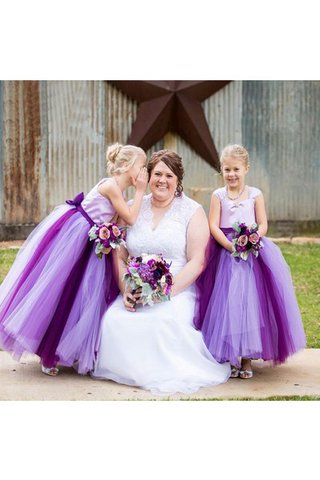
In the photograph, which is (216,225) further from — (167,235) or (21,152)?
(21,152)

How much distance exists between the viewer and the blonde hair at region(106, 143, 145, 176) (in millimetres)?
5137

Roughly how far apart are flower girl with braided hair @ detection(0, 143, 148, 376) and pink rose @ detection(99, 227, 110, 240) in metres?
0.07

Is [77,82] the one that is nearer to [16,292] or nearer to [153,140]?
[153,140]

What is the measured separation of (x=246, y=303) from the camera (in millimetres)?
4965

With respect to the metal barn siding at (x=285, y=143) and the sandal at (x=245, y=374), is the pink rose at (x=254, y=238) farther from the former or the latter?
the metal barn siding at (x=285, y=143)

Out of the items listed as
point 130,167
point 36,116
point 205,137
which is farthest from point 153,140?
point 130,167

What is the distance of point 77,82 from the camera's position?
866 cm

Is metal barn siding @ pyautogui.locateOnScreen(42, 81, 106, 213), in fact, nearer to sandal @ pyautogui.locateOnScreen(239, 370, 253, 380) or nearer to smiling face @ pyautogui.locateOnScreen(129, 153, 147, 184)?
smiling face @ pyautogui.locateOnScreen(129, 153, 147, 184)

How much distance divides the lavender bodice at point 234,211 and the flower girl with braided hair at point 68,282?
52 centimetres

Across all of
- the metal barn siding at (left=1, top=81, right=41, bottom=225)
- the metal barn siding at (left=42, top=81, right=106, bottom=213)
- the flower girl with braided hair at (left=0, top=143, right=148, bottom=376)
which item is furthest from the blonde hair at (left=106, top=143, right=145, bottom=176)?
the metal barn siding at (left=42, top=81, right=106, bottom=213)

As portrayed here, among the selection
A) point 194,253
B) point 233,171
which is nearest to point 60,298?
point 194,253

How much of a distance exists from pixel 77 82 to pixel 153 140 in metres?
1.05

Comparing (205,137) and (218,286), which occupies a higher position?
(205,137)

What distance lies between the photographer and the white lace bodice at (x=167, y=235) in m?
5.13
